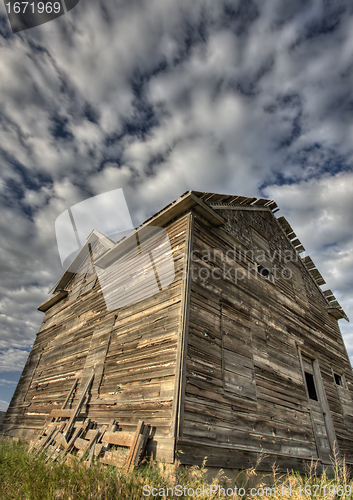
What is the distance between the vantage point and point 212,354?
5965 millimetres

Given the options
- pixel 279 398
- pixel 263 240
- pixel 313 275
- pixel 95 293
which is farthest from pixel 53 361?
pixel 313 275

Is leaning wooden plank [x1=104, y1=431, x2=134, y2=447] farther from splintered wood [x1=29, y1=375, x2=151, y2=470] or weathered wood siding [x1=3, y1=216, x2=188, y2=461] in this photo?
weathered wood siding [x1=3, y1=216, x2=188, y2=461]

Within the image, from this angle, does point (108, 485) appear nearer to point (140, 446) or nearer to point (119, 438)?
point (140, 446)

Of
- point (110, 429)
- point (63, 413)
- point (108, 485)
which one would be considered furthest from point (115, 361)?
point (108, 485)

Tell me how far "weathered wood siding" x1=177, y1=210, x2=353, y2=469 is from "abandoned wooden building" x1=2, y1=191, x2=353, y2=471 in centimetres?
3

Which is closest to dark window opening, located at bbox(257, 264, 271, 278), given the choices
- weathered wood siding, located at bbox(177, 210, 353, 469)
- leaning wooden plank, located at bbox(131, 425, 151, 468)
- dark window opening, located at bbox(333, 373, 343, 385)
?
weathered wood siding, located at bbox(177, 210, 353, 469)

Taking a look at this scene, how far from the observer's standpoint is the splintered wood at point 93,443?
4.75 meters

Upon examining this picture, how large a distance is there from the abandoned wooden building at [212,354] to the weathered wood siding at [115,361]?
1.6 inches

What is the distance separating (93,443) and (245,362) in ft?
12.3

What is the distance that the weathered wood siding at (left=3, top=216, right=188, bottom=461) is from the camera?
5.61 metres

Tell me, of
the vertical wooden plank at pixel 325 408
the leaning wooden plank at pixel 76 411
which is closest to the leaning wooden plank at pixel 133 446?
the leaning wooden plank at pixel 76 411

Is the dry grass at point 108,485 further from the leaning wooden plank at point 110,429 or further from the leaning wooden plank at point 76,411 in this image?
the leaning wooden plank at point 76,411

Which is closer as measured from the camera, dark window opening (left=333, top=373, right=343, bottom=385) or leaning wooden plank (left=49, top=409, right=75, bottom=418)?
leaning wooden plank (left=49, top=409, right=75, bottom=418)

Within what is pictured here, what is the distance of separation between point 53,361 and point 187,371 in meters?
8.14
